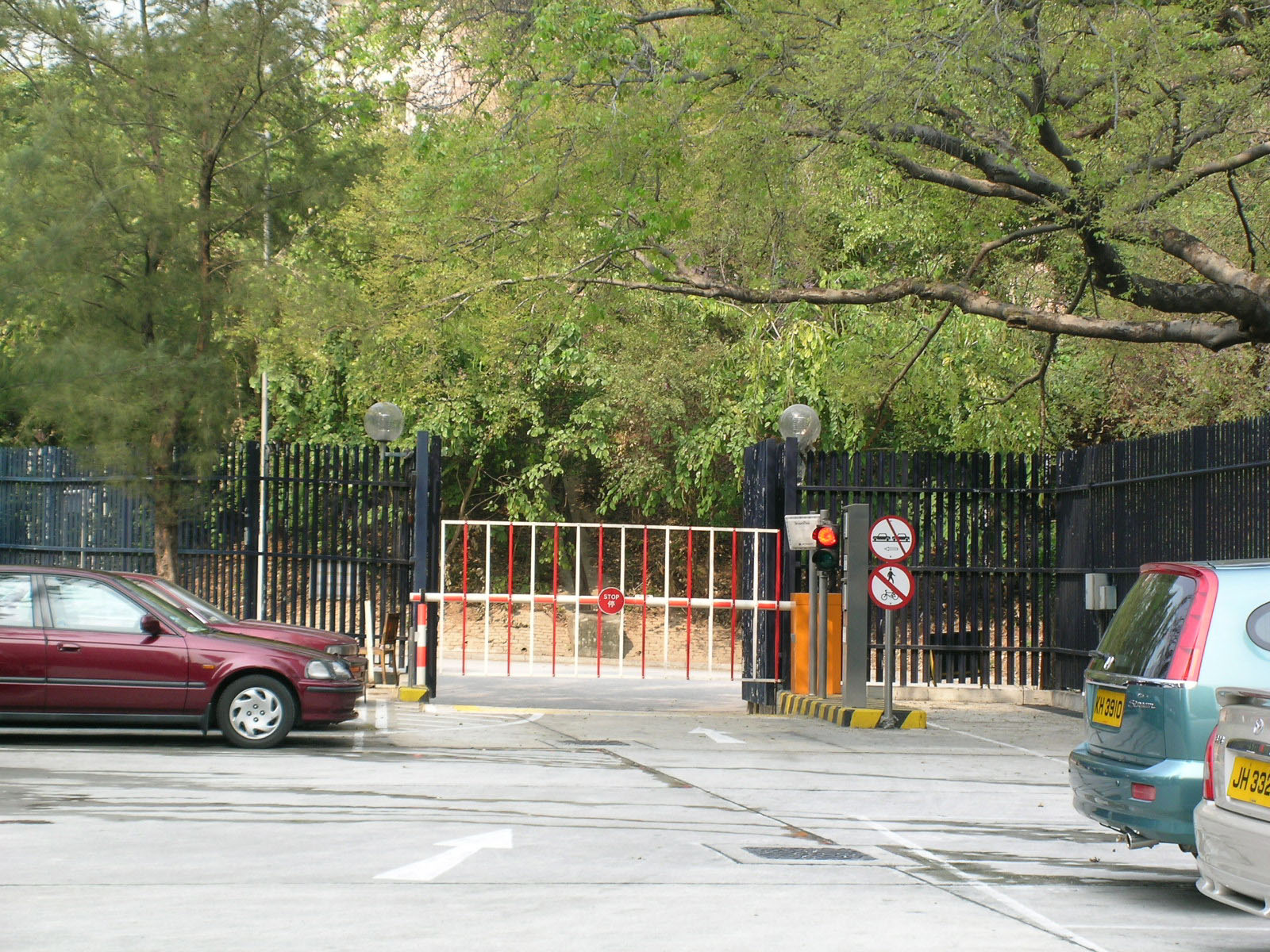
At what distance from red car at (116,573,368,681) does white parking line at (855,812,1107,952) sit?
6281 millimetres

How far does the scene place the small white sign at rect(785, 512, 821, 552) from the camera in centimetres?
1733

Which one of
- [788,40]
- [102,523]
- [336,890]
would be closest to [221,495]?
[102,523]

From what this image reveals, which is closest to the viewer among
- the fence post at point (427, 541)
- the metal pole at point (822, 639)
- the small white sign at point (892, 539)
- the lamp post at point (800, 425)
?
the small white sign at point (892, 539)

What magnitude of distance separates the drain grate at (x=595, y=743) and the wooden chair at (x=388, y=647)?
4448 mm

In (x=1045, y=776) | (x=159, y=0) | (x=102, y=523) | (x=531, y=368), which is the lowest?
(x=1045, y=776)

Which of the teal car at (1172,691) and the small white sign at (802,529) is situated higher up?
the small white sign at (802,529)

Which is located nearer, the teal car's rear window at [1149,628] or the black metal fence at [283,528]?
the teal car's rear window at [1149,628]

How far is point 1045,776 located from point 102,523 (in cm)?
1227

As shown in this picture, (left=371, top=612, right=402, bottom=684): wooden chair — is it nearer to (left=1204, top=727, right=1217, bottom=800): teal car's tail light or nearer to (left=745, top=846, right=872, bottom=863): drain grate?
(left=745, top=846, right=872, bottom=863): drain grate

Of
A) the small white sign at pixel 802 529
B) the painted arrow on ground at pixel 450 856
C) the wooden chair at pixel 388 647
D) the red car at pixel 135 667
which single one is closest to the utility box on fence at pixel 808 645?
the small white sign at pixel 802 529

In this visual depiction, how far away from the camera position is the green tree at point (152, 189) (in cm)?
1759

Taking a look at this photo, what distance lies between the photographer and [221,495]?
754 inches

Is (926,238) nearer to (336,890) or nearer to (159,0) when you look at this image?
(159,0)

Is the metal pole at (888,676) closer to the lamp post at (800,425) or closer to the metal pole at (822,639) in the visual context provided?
the metal pole at (822,639)
